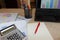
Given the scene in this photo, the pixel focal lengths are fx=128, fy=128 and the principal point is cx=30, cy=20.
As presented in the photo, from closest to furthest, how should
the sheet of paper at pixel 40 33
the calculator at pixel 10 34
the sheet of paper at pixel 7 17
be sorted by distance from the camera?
the calculator at pixel 10 34, the sheet of paper at pixel 40 33, the sheet of paper at pixel 7 17

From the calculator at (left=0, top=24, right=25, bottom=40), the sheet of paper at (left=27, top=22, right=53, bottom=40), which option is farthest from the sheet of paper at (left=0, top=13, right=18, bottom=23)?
the calculator at (left=0, top=24, right=25, bottom=40)

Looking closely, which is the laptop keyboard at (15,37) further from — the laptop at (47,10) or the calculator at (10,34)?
the laptop at (47,10)

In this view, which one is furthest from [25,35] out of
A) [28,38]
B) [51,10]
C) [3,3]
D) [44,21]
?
[3,3]

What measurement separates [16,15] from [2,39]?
0.47m

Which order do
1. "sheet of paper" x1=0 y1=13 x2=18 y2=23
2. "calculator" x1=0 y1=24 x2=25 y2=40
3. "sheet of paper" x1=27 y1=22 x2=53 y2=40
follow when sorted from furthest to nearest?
"sheet of paper" x1=0 y1=13 x2=18 y2=23 < "sheet of paper" x1=27 y1=22 x2=53 y2=40 < "calculator" x1=0 y1=24 x2=25 y2=40

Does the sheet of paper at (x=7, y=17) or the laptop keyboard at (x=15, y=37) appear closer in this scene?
the laptop keyboard at (x=15, y=37)

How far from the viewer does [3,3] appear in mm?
1873

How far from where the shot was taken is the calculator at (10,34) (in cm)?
69

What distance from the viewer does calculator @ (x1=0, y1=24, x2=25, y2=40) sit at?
0.69 m

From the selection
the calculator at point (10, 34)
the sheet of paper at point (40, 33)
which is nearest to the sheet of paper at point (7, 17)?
the sheet of paper at point (40, 33)

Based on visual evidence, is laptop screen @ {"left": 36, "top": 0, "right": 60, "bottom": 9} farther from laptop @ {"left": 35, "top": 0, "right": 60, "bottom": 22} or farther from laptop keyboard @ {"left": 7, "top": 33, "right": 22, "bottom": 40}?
laptop keyboard @ {"left": 7, "top": 33, "right": 22, "bottom": 40}

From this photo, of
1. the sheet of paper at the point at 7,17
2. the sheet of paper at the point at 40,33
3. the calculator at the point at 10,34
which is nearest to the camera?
the calculator at the point at 10,34

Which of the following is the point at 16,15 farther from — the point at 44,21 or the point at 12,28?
the point at 12,28

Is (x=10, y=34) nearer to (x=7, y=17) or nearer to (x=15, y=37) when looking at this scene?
(x=15, y=37)
